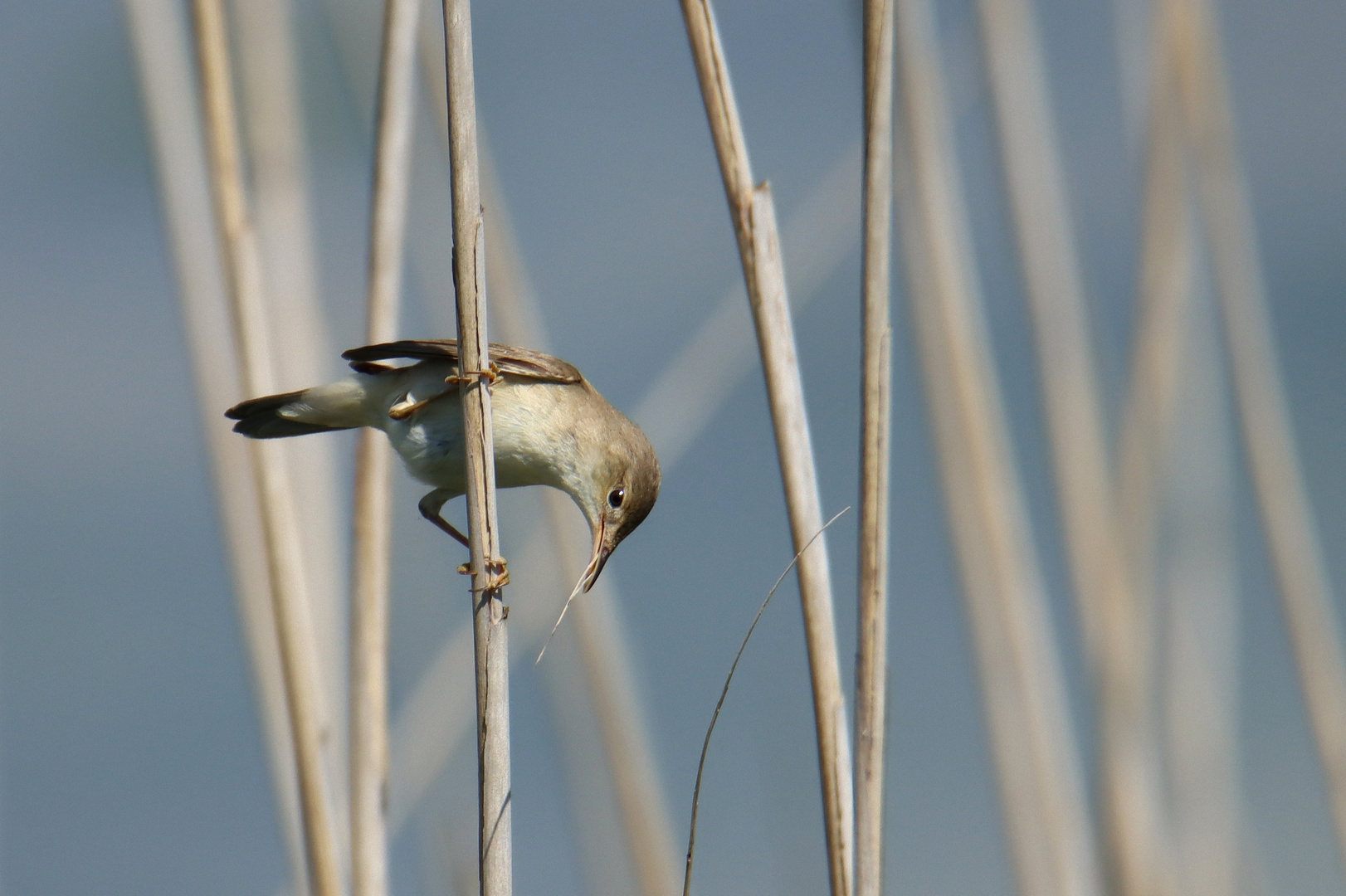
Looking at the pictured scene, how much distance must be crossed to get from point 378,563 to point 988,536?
58.6 inches

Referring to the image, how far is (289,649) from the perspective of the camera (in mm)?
2031

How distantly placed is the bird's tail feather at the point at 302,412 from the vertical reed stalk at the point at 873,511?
1.23m

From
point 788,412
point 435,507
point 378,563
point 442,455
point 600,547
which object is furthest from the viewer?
point 435,507

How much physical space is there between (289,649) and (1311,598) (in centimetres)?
264

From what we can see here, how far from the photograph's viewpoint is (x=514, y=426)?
98.4 inches

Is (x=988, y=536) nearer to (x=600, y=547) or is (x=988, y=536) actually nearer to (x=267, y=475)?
(x=600, y=547)

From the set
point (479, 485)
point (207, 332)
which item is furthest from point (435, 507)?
point (479, 485)

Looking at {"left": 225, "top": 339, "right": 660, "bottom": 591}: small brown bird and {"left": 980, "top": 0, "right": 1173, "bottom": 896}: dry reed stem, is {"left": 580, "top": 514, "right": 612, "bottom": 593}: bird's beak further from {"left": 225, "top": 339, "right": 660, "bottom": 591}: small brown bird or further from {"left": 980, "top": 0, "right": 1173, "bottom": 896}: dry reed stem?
{"left": 980, "top": 0, "right": 1173, "bottom": 896}: dry reed stem

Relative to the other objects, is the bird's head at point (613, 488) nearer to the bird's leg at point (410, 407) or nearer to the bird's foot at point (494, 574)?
the bird's leg at point (410, 407)

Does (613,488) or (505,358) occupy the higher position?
(505,358)

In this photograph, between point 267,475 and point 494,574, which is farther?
point 267,475

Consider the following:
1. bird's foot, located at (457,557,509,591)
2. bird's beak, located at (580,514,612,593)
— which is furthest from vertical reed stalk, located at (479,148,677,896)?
bird's foot, located at (457,557,509,591)

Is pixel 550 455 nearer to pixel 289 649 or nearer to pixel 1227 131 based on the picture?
pixel 289 649

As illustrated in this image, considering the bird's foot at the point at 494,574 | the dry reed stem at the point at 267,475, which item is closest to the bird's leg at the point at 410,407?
the dry reed stem at the point at 267,475
